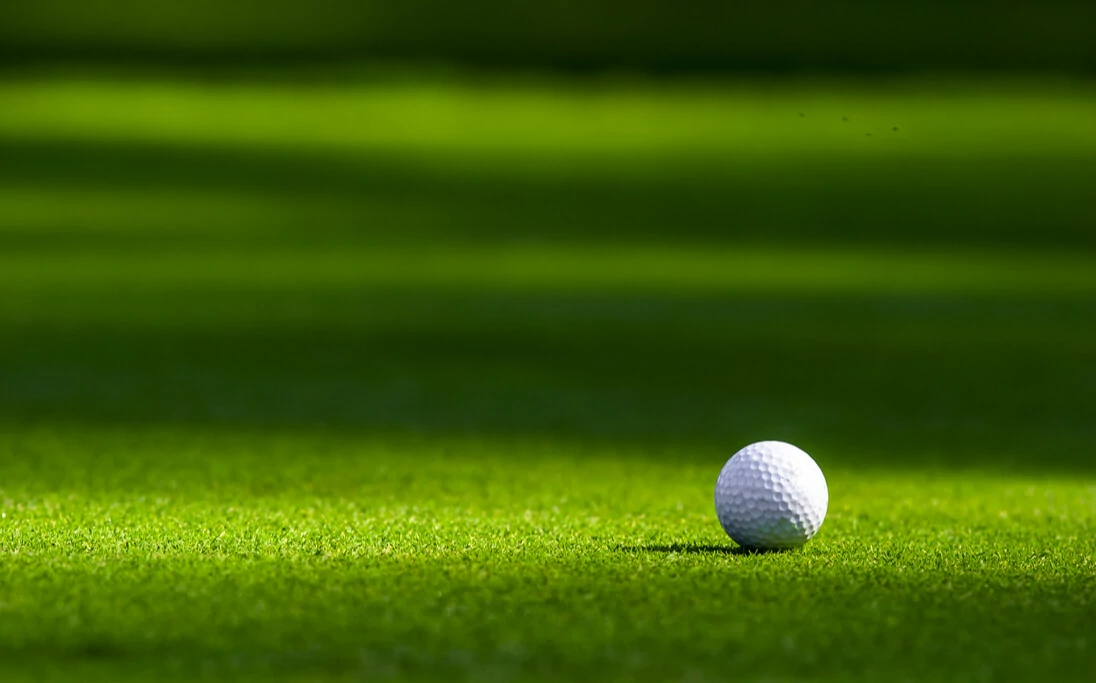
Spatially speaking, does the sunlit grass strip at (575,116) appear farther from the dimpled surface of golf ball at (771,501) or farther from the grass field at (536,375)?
the dimpled surface of golf ball at (771,501)

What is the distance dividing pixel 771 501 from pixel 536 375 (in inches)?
278

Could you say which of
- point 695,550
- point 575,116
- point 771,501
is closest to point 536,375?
point 695,550

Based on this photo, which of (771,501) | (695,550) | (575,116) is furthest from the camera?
(575,116)

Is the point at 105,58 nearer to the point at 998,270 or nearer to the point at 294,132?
→ the point at 294,132

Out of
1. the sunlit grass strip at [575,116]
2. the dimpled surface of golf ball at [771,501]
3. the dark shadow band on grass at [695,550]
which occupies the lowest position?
the dark shadow band on grass at [695,550]

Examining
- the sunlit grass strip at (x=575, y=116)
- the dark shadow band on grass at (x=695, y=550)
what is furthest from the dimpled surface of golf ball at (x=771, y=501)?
the sunlit grass strip at (x=575, y=116)

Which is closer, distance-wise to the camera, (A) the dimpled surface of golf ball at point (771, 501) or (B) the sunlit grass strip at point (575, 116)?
(A) the dimpled surface of golf ball at point (771, 501)

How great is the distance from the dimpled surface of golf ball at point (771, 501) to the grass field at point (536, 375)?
0.13 metres

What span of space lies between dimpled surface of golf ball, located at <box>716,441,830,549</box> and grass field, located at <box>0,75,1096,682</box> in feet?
0.42

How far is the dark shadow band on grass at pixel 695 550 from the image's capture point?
16.6ft

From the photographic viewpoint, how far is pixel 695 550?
515 centimetres

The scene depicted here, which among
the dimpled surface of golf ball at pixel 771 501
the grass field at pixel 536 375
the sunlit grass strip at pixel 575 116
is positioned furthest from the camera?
the sunlit grass strip at pixel 575 116

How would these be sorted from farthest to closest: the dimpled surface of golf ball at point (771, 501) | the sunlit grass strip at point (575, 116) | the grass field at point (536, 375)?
the sunlit grass strip at point (575, 116)
the dimpled surface of golf ball at point (771, 501)
the grass field at point (536, 375)

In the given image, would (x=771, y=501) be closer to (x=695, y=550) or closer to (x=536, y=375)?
(x=695, y=550)
